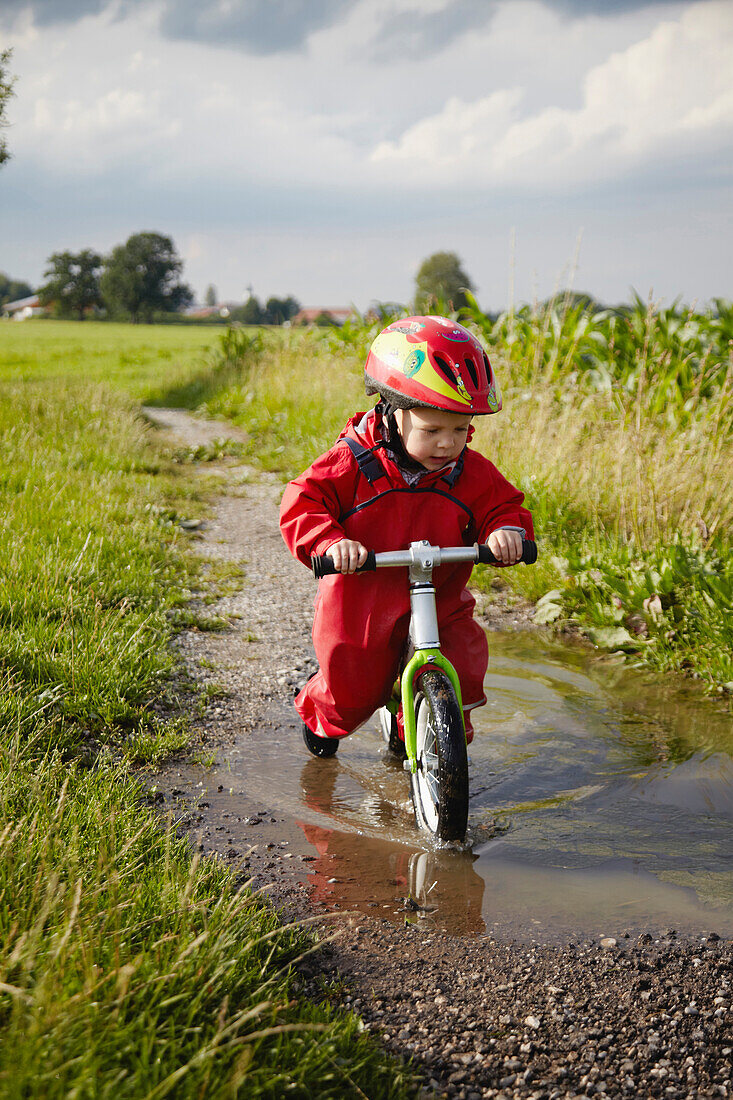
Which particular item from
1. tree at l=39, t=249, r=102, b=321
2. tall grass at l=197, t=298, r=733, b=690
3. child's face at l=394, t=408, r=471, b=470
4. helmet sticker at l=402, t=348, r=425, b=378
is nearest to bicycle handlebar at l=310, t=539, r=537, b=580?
child's face at l=394, t=408, r=471, b=470

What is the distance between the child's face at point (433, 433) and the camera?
2.92 m

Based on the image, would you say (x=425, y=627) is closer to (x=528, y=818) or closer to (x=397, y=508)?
(x=397, y=508)

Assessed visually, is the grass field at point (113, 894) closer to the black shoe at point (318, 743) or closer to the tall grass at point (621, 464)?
the black shoe at point (318, 743)

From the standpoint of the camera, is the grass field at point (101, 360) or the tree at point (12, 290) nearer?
the grass field at point (101, 360)

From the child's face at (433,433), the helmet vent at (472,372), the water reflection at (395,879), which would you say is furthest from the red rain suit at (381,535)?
the water reflection at (395,879)

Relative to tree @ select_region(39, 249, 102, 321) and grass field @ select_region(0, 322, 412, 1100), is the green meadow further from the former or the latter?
tree @ select_region(39, 249, 102, 321)

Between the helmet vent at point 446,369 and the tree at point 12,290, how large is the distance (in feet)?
481

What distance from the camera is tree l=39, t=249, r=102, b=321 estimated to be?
104 m

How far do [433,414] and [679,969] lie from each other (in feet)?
6.15

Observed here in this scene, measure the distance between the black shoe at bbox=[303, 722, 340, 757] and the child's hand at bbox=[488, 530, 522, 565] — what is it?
129cm

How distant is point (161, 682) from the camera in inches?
164

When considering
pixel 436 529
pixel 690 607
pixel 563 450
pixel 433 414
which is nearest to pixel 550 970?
pixel 436 529

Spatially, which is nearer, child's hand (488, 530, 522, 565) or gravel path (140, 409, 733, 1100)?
gravel path (140, 409, 733, 1100)

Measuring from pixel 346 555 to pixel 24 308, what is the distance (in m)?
132
